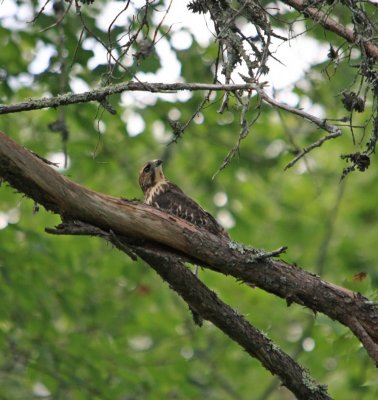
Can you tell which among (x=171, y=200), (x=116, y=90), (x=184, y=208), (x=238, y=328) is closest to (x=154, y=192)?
(x=171, y=200)

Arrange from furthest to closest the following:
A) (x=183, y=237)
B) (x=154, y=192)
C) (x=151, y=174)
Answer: (x=151, y=174), (x=154, y=192), (x=183, y=237)

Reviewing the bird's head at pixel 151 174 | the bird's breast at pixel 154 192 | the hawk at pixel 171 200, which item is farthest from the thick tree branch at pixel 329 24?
the bird's head at pixel 151 174

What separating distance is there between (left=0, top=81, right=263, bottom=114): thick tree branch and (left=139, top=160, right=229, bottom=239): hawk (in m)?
1.90

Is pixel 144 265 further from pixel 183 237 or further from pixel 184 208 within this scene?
pixel 183 237

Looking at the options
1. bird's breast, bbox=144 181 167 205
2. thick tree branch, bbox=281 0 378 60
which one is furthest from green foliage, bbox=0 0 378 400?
thick tree branch, bbox=281 0 378 60

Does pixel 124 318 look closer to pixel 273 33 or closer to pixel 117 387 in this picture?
pixel 117 387

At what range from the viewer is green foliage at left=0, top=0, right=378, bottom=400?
7.94m

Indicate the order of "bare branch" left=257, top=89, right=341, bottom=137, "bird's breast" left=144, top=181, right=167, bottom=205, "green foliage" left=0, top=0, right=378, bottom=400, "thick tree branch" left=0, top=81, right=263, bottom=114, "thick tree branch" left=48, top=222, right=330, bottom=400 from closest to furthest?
"bare branch" left=257, top=89, right=341, bottom=137 < "thick tree branch" left=0, top=81, right=263, bottom=114 < "thick tree branch" left=48, top=222, right=330, bottom=400 < "bird's breast" left=144, top=181, right=167, bottom=205 < "green foliage" left=0, top=0, right=378, bottom=400

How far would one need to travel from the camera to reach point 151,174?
8141 mm

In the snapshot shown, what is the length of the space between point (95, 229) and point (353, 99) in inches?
50.9

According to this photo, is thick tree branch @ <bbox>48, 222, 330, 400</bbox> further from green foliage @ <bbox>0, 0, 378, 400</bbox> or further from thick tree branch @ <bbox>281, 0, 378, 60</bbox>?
thick tree branch @ <bbox>281, 0, 378, 60</bbox>

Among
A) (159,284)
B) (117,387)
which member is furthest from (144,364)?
(159,284)

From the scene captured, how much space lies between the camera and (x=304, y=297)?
14.2 ft

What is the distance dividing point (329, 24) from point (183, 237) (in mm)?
1405
